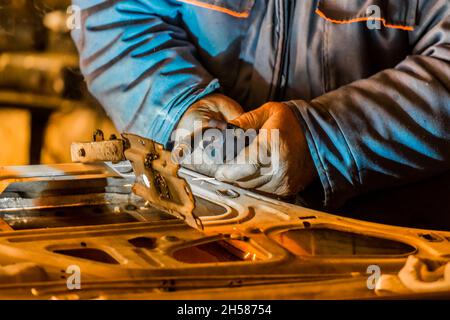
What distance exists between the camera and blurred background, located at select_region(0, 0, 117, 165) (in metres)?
2.40

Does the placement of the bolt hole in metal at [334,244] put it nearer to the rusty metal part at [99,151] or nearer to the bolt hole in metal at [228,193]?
the bolt hole in metal at [228,193]

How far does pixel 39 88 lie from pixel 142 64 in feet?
2.98

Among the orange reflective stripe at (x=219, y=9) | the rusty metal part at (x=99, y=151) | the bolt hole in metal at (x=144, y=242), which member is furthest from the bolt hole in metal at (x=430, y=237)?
the orange reflective stripe at (x=219, y=9)

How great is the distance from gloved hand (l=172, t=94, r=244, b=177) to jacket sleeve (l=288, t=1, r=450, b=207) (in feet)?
0.53

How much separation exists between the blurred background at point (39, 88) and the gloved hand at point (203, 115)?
948 millimetres

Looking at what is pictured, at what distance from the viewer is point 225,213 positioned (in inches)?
47.6

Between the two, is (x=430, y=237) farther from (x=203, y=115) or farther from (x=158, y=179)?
(x=203, y=115)

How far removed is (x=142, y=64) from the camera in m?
1.65

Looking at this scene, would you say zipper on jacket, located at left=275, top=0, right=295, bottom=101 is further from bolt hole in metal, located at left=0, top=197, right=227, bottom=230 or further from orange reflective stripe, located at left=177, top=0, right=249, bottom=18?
bolt hole in metal, located at left=0, top=197, right=227, bottom=230

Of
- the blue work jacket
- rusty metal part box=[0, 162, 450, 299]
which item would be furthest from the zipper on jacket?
rusty metal part box=[0, 162, 450, 299]

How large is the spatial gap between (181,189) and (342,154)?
0.48 m

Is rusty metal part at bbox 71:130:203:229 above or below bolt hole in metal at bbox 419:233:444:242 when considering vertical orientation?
above

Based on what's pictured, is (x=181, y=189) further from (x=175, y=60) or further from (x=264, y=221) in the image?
(x=175, y=60)
